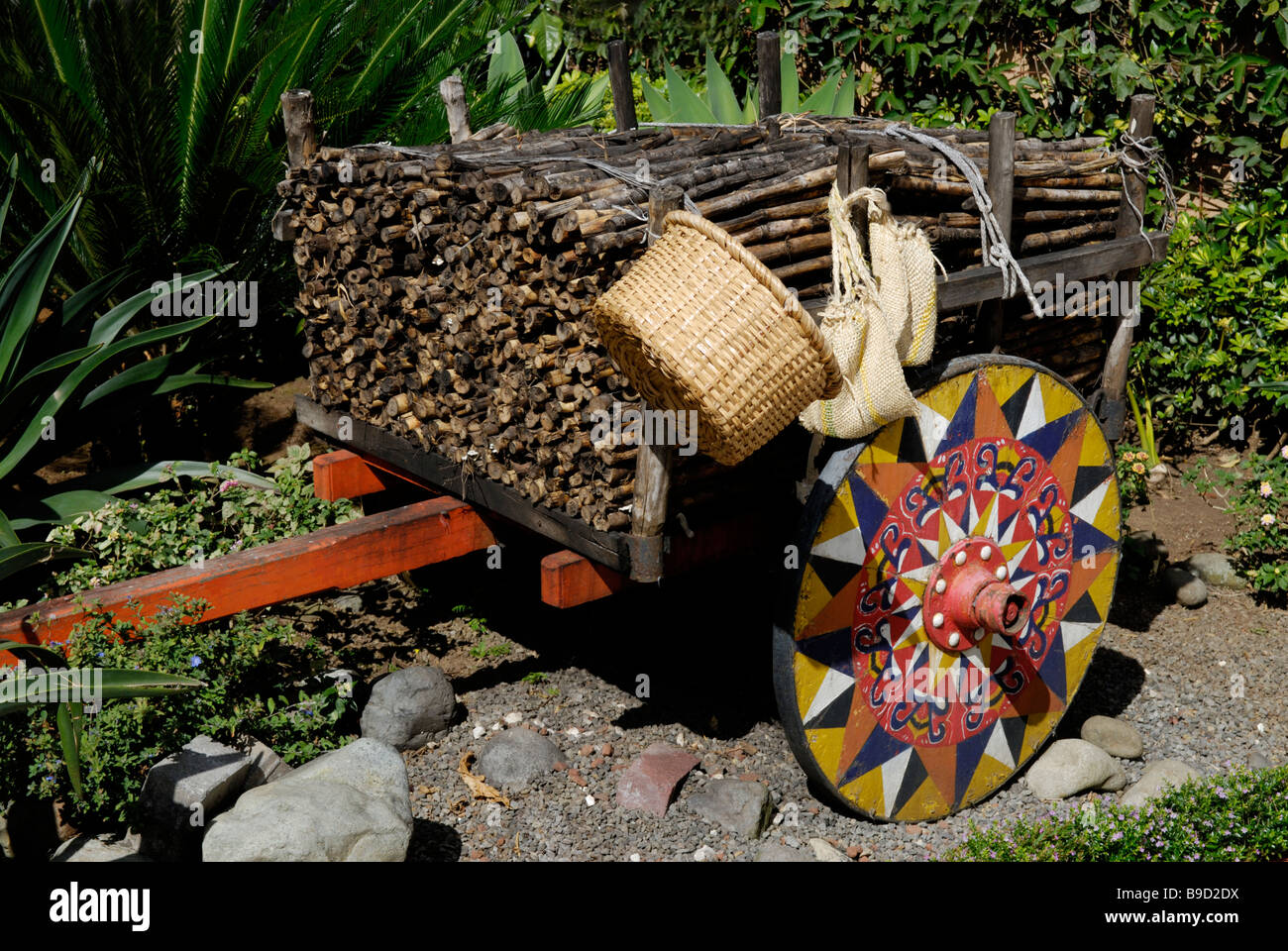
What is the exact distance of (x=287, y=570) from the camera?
3.27 metres

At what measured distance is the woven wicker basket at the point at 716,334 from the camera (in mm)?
2486

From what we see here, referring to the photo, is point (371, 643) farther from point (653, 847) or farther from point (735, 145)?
point (735, 145)

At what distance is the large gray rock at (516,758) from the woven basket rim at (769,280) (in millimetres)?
1563

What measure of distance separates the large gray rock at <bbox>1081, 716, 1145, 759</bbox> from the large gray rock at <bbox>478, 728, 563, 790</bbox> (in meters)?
1.62

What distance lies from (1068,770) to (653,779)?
3.89 feet

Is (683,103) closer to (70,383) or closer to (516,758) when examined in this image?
(70,383)

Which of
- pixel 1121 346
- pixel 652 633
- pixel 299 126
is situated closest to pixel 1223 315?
pixel 1121 346

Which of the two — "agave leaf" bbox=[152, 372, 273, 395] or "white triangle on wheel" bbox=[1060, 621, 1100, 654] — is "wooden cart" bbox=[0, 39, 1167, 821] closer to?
"white triangle on wheel" bbox=[1060, 621, 1100, 654]

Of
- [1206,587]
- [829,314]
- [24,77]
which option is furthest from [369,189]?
[1206,587]

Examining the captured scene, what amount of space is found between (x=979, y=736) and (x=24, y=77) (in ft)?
12.4

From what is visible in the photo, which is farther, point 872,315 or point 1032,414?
point 1032,414

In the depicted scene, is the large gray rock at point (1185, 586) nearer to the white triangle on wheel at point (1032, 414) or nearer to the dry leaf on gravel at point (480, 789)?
the white triangle on wheel at point (1032, 414)

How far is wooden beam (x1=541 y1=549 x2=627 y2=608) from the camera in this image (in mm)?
3129

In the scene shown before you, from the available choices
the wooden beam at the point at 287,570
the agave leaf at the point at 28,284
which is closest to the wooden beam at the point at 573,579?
the wooden beam at the point at 287,570
